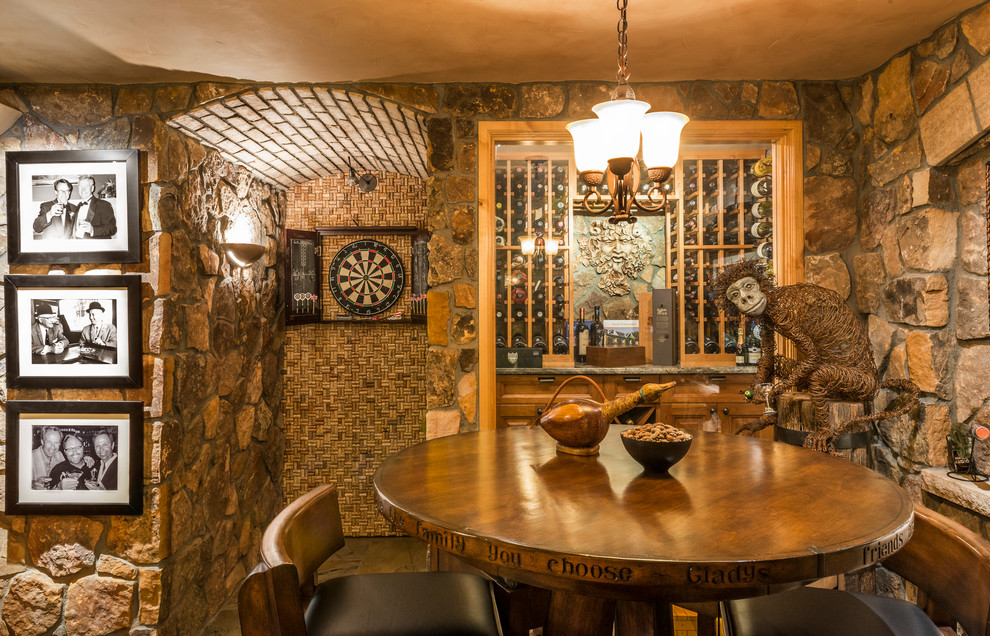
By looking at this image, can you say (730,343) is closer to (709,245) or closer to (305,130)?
(709,245)

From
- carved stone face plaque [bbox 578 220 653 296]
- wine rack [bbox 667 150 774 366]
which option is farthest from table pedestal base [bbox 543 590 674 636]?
carved stone face plaque [bbox 578 220 653 296]

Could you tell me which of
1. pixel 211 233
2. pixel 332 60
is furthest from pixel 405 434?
pixel 332 60

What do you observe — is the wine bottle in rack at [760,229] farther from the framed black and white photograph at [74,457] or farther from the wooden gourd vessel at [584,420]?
the framed black and white photograph at [74,457]

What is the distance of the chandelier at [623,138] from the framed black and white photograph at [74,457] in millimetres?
2220

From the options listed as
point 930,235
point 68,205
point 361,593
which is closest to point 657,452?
point 361,593

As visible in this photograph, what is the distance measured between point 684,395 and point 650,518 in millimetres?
2264

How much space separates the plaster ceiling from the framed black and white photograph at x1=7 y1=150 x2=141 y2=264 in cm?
38

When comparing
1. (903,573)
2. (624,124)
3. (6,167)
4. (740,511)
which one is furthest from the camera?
(6,167)

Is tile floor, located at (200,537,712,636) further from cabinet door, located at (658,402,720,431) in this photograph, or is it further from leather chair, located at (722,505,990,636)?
leather chair, located at (722,505,990,636)

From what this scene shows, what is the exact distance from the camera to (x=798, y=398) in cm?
233

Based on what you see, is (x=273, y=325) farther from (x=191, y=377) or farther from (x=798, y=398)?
(x=798, y=398)

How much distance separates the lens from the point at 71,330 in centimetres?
249

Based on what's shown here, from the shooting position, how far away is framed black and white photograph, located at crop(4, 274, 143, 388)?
246cm

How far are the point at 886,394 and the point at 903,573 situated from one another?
146 centimetres
